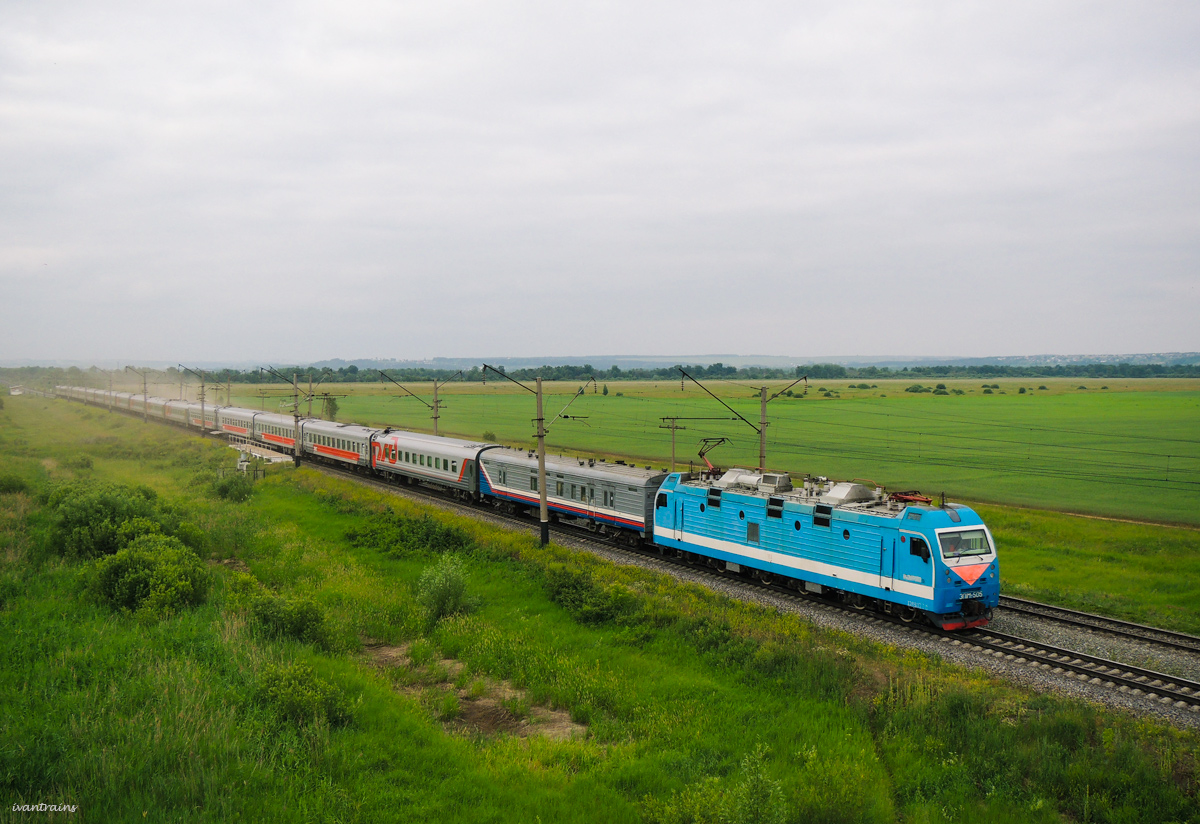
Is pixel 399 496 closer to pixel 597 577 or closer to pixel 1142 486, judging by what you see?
pixel 597 577

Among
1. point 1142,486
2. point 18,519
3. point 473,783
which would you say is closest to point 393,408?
point 18,519

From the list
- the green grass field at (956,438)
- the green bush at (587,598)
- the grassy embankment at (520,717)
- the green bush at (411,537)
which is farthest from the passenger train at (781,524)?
the green grass field at (956,438)

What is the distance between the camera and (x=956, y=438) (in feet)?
249

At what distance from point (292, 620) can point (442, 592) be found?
4355 mm

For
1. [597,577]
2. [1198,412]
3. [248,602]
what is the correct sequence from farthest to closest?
[1198,412], [597,577], [248,602]

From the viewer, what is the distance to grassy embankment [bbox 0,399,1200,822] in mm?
10219


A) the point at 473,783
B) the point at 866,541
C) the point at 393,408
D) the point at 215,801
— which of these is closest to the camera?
the point at 215,801

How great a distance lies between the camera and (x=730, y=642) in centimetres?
1755

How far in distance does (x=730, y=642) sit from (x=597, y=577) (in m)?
7.39

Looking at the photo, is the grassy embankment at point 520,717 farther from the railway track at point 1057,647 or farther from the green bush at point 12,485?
the green bush at point 12,485

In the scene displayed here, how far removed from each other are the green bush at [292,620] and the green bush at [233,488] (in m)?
24.5

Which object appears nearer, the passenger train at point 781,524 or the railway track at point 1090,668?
the railway track at point 1090,668

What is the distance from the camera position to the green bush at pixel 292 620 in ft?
56.1

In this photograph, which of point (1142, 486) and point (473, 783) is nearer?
point (473, 783)
